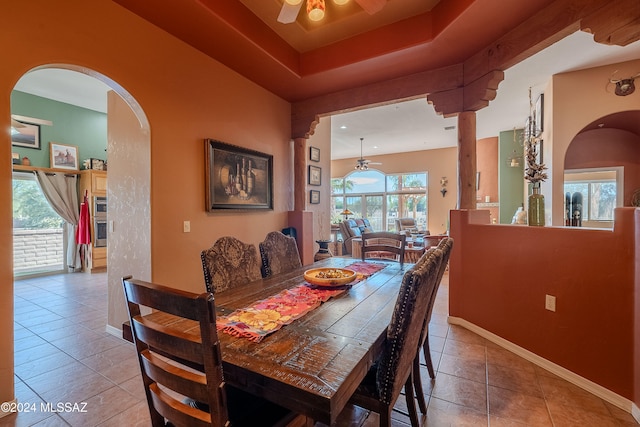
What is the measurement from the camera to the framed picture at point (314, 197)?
4875mm

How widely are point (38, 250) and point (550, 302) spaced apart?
7.92 meters

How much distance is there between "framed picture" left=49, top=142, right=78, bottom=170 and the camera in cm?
550

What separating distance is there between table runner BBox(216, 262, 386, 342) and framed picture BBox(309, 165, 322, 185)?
3.03 m

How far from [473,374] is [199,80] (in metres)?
3.55

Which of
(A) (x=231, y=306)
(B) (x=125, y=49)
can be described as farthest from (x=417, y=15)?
(A) (x=231, y=306)

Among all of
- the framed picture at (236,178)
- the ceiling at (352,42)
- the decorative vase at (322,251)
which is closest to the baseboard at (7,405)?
the framed picture at (236,178)

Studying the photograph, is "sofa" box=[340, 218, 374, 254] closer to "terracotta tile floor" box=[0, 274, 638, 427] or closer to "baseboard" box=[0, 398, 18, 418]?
"terracotta tile floor" box=[0, 274, 638, 427]

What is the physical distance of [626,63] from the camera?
147 inches

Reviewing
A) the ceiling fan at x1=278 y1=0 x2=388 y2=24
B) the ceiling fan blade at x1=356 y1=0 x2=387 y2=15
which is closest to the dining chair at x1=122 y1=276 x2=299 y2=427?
the ceiling fan at x1=278 y1=0 x2=388 y2=24

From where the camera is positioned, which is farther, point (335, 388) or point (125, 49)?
point (125, 49)

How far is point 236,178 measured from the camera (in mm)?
3248

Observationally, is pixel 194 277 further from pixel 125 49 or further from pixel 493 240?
pixel 493 240

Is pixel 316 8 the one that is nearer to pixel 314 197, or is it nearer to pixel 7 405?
pixel 7 405

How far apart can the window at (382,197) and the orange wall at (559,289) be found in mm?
6063
